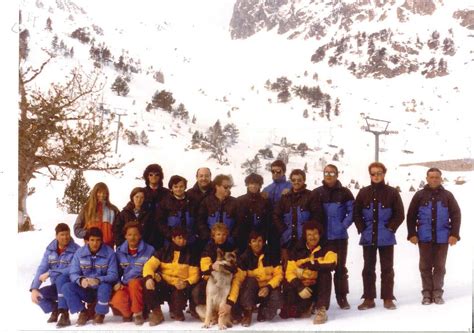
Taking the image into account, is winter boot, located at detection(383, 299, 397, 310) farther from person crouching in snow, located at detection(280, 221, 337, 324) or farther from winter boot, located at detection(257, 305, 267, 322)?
winter boot, located at detection(257, 305, 267, 322)

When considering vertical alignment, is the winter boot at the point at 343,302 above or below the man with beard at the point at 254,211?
below

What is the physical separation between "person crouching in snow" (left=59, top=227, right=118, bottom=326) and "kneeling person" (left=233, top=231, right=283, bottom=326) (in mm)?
990

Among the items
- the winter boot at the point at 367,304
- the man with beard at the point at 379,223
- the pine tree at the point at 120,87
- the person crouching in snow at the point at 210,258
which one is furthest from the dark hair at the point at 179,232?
the pine tree at the point at 120,87

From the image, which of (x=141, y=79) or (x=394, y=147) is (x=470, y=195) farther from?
(x=141, y=79)

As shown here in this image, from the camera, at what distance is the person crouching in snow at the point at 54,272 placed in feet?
14.4

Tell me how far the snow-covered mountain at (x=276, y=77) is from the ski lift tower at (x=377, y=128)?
2.3 inches

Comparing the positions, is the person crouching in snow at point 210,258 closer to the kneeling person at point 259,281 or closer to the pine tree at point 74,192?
Answer: the kneeling person at point 259,281

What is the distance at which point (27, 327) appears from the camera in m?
4.75

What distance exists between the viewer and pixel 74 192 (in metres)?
6.22

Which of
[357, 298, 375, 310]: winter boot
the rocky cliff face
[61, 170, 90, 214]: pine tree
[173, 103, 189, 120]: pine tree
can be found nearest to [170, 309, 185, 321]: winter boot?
[357, 298, 375, 310]: winter boot

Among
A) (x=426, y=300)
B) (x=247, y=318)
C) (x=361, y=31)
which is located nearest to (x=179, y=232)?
(x=247, y=318)

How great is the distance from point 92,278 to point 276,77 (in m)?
3.47

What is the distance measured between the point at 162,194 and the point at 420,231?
6.74 ft

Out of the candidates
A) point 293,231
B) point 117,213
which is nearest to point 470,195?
point 293,231
